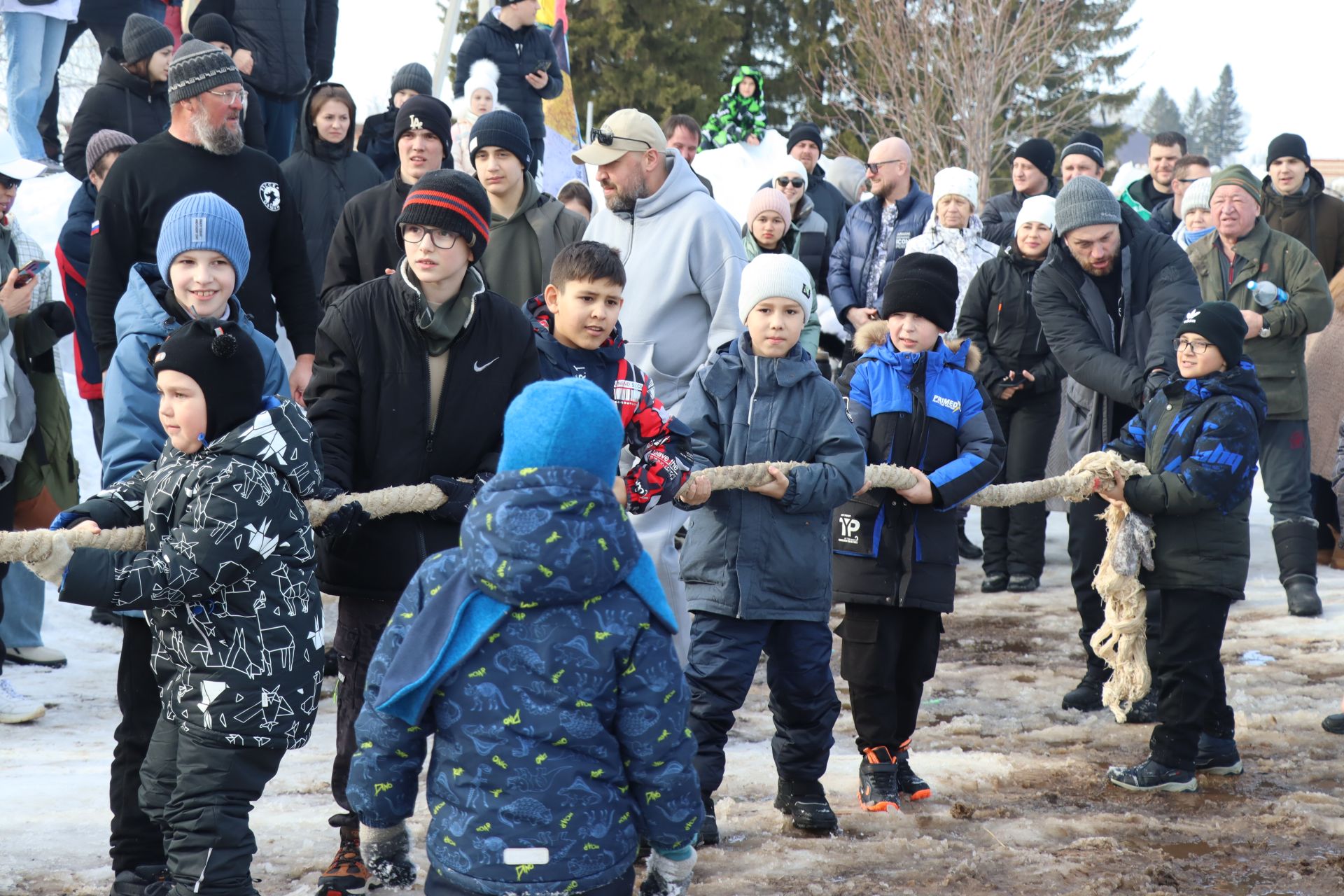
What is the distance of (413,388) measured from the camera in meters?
3.88

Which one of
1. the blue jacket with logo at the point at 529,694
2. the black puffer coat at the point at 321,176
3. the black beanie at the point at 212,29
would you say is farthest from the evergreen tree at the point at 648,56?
the blue jacket with logo at the point at 529,694

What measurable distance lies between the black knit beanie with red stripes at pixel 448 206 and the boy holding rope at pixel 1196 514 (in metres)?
2.58

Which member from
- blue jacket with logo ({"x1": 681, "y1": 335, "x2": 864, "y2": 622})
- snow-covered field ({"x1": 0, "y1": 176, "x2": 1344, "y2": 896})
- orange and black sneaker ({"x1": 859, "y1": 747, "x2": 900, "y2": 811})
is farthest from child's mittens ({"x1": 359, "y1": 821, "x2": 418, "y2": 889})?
orange and black sneaker ({"x1": 859, "y1": 747, "x2": 900, "y2": 811})

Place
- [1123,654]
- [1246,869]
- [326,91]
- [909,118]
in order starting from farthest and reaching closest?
[909,118] < [326,91] < [1123,654] < [1246,869]

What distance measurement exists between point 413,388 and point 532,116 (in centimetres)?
690

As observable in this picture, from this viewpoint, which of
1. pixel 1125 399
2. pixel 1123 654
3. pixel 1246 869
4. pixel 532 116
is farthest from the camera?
pixel 532 116

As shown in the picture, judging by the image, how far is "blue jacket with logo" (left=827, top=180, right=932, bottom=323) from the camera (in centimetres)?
892

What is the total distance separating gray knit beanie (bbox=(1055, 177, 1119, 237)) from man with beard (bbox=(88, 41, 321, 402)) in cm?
316

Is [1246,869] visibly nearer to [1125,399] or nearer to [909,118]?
[1125,399]

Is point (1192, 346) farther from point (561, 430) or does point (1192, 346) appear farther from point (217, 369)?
point (217, 369)

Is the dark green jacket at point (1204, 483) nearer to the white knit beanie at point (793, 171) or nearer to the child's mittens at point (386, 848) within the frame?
the child's mittens at point (386, 848)

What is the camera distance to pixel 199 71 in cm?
506

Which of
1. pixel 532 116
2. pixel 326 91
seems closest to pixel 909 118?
pixel 532 116

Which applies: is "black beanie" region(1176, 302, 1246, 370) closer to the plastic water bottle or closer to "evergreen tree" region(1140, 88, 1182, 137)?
the plastic water bottle
